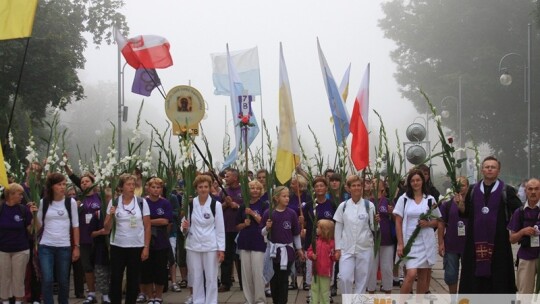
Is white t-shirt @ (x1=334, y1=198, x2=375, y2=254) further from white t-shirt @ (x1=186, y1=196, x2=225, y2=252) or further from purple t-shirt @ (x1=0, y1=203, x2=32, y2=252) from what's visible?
purple t-shirt @ (x1=0, y1=203, x2=32, y2=252)

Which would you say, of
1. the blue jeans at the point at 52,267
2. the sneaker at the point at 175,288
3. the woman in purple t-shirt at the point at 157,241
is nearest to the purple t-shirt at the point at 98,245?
the woman in purple t-shirt at the point at 157,241

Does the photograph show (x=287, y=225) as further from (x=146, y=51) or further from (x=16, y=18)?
(x=146, y=51)

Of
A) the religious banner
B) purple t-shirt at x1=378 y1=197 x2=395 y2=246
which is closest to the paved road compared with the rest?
purple t-shirt at x1=378 y1=197 x2=395 y2=246

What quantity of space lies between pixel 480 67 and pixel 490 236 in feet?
140

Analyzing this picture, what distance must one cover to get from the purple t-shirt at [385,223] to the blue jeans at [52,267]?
13.8 ft

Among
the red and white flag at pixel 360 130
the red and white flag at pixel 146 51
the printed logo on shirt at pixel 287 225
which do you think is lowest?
the printed logo on shirt at pixel 287 225

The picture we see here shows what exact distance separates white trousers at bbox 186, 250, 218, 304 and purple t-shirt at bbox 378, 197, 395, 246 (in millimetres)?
2474

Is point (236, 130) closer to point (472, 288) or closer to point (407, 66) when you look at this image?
point (472, 288)

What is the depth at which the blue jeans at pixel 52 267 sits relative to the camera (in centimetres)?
952

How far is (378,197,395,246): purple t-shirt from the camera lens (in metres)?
11.0

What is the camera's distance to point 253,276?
10.2 m

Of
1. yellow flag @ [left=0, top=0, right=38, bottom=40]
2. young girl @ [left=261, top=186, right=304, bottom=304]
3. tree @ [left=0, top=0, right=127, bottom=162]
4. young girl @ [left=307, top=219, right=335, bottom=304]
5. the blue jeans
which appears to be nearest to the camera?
yellow flag @ [left=0, top=0, right=38, bottom=40]

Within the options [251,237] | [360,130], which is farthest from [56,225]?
[360,130]

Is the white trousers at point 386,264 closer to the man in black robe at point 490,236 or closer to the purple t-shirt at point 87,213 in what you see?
the man in black robe at point 490,236
